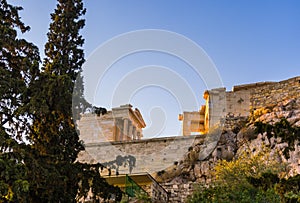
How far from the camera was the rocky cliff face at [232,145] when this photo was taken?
792 inches

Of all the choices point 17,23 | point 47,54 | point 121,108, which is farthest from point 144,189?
point 121,108

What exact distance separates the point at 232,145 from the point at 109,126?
299 inches

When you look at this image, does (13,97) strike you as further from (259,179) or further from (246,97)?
(246,97)

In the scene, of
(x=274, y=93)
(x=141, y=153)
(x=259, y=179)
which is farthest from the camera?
(x=274, y=93)

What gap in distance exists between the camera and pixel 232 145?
70.1 ft

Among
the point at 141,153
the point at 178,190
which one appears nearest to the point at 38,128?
the point at 178,190

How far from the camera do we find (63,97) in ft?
38.2

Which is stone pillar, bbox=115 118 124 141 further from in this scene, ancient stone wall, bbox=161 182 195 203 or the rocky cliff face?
ancient stone wall, bbox=161 182 195 203

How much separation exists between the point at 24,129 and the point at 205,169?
34.6 ft

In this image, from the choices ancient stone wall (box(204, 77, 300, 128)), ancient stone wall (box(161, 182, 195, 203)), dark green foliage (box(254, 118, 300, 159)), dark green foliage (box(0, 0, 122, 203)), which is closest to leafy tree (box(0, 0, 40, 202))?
dark green foliage (box(0, 0, 122, 203))

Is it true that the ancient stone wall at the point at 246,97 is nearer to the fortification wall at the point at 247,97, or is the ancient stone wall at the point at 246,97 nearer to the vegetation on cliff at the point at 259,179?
the fortification wall at the point at 247,97

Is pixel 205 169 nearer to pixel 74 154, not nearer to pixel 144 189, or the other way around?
→ pixel 144 189

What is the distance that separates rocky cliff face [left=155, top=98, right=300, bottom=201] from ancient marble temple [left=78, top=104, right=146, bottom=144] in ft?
17.4

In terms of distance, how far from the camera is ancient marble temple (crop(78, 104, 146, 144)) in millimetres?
25688
